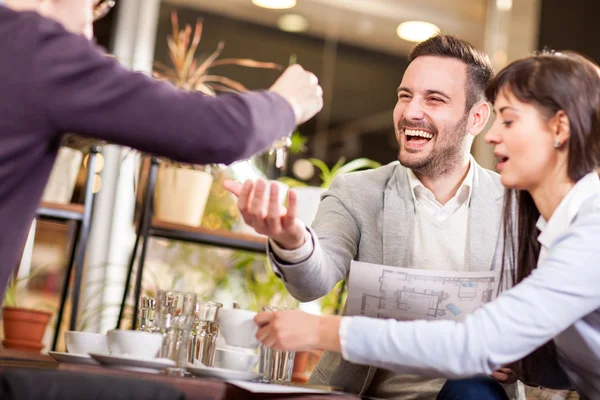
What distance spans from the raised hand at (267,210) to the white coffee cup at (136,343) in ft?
0.96

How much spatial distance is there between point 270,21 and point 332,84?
522 mm

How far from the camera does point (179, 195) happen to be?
9.86 ft

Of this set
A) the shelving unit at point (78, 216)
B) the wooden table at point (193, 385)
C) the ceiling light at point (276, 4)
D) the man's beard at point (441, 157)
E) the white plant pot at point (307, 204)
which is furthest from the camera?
the ceiling light at point (276, 4)

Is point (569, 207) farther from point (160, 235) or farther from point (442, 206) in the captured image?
point (160, 235)

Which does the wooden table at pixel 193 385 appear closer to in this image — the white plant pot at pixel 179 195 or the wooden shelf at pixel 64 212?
the wooden shelf at pixel 64 212

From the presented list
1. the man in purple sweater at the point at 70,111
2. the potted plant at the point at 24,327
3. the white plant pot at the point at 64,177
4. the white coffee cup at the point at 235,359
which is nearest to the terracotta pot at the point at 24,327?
A: the potted plant at the point at 24,327

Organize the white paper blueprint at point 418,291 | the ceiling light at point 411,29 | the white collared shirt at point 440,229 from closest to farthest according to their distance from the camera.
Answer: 1. the white paper blueprint at point 418,291
2. the white collared shirt at point 440,229
3. the ceiling light at point 411,29

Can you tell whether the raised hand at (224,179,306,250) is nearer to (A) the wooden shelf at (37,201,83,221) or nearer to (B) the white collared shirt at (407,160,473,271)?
(B) the white collared shirt at (407,160,473,271)

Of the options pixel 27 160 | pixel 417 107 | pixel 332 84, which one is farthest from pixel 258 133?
pixel 332 84

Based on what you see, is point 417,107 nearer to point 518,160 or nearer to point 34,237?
point 518,160

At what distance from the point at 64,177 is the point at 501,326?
211cm

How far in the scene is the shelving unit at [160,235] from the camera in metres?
2.90

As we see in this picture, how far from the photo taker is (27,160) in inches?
46.0

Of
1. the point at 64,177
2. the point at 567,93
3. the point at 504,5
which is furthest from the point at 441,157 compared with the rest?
the point at 504,5
